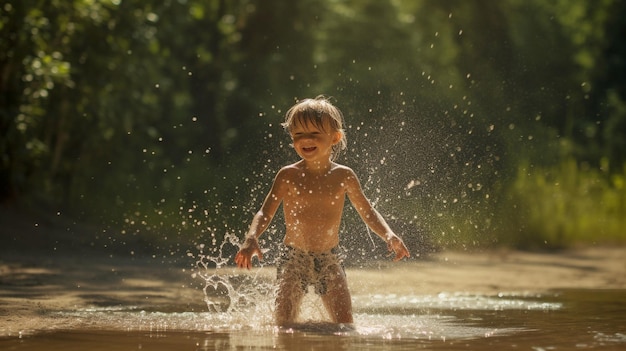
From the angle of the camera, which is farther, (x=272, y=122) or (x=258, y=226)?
(x=272, y=122)

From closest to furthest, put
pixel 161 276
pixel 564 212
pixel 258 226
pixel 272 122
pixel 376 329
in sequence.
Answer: pixel 376 329, pixel 258 226, pixel 161 276, pixel 564 212, pixel 272 122

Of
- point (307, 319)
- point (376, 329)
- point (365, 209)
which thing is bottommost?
point (376, 329)

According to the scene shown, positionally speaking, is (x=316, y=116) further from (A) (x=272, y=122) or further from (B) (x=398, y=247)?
(A) (x=272, y=122)

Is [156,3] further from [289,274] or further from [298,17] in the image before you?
[289,274]

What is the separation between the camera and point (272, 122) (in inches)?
622

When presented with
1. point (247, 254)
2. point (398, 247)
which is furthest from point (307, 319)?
point (247, 254)

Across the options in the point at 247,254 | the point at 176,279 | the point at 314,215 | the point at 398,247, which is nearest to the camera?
the point at 247,254

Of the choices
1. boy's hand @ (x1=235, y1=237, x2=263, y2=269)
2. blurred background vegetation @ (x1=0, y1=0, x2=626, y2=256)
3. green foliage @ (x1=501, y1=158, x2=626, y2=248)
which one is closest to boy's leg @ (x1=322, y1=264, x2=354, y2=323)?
boy's hand @ (x1=235, y1=237, x2=263, y2=269)

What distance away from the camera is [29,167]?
11336 millimetres

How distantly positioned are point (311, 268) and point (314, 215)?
1.02 feet

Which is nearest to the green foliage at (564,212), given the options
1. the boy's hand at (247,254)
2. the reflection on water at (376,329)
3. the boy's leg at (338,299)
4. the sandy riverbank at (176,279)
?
the sandy riverbank at (176,279)

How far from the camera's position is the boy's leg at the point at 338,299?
5617mm

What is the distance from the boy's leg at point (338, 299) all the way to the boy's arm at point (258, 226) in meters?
0.45

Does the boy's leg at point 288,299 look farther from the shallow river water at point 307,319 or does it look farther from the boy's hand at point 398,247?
the boy's hand at point 398,247
